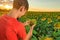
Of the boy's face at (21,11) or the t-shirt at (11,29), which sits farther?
the boy's face at (21,11)

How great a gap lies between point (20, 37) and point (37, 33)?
0.21 m

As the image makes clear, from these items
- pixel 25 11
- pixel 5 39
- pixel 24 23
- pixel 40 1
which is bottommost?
pixel 5 39

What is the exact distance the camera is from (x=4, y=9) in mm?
1683

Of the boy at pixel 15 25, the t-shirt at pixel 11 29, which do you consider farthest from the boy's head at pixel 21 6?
the t-shirt at pixel 11 29

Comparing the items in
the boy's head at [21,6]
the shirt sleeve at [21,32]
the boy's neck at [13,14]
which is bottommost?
the shirt sleeve at [21,32]

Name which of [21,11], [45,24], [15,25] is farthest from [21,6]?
[45,24]

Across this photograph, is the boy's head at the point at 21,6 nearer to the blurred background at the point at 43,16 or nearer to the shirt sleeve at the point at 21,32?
the blurred background at the point at 43,16

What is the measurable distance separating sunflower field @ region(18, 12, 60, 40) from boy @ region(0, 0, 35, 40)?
6 centimetres

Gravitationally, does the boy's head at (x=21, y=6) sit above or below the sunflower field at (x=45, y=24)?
above

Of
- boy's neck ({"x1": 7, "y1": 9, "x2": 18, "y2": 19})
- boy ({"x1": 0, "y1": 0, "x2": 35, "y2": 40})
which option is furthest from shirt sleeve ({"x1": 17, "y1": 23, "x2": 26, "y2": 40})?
boy's neck ({"x1": 7, "y1": 9, "x2": 18, "y2": 19})

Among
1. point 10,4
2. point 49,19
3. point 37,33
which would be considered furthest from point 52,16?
point 10,4

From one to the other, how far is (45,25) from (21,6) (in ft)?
1.19

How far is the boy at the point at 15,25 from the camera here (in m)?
1.54

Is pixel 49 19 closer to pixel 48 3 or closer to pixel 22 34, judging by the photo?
pixel 48 3
